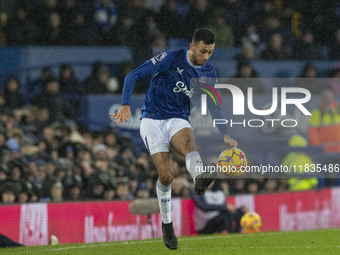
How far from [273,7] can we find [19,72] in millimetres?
7892

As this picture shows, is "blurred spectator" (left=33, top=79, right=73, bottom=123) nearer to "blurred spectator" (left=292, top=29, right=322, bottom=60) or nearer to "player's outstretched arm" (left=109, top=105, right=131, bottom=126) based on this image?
"player's outstretched arm" (left=109, top=105, right=131, bottom=126)

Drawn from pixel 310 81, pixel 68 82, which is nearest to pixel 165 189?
pixel 68 82

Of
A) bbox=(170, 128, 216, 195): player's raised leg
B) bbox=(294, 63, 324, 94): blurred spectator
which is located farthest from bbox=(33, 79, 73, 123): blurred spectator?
bbox=(170, 128, 216, 195): player's raised leg

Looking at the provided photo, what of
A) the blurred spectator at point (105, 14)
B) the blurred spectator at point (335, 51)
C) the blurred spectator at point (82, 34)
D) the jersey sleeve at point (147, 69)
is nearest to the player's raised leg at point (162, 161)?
the jersey sleeve at point (147, 69)

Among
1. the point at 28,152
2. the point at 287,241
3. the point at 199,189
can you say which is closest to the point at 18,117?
the point at 28,152

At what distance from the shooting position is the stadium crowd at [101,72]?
12367 millimetres

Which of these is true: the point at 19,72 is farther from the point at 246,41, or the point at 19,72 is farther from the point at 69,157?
the point at 246,41

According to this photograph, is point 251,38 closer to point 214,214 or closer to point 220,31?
point 220,31

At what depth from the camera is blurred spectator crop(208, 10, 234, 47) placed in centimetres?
1745

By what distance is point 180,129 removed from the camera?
26.2ft

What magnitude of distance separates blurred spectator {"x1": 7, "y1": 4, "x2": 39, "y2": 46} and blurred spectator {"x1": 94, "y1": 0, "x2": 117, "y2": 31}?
1671 mm

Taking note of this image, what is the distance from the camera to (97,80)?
603 inches

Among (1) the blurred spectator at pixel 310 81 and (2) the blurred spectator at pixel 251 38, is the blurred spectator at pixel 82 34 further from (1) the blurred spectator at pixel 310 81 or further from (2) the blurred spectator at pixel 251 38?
(1) the blurred spectator at pixel 310 81

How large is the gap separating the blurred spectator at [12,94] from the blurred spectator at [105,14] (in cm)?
295
